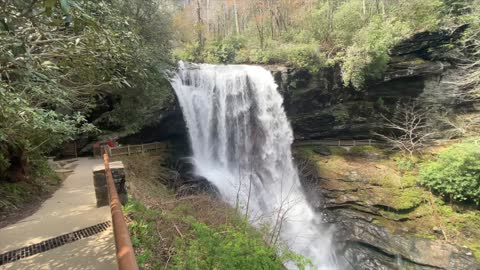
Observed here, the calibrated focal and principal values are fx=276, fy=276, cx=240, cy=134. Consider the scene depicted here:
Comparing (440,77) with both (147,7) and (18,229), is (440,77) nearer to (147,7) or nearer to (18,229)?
(147,7)

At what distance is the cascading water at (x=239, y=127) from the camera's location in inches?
575

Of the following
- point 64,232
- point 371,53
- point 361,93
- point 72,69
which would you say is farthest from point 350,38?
point 64,232

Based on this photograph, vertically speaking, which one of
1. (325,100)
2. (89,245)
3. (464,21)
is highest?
(464,21)

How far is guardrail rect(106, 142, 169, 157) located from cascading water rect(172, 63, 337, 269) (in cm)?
173

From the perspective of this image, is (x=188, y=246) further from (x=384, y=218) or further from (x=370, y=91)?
(x=370, y=91)

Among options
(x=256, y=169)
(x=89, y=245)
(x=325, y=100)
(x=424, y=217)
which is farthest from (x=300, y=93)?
(x=89, y=245)

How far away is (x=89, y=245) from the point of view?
3900 mm

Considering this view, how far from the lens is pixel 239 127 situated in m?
15.6

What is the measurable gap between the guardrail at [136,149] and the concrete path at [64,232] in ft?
16.4

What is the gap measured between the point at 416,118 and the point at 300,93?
6778 mm

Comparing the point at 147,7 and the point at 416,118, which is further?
the point at 416,118

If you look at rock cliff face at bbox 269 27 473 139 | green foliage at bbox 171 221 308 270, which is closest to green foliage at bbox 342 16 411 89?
rock cliff face at bbox 269 27 473 139

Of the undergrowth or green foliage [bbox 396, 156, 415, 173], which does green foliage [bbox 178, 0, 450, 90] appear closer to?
green foliage [bbox 396, 156, 415, 173]

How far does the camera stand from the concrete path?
346 cm
